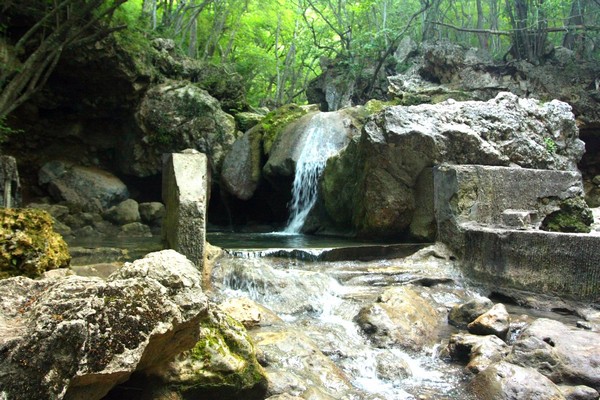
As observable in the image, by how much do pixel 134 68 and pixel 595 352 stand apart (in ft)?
42.1

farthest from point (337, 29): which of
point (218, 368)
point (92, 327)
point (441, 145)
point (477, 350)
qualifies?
point (92, 327)

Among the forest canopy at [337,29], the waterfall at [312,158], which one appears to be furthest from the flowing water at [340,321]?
the forest canopy at [337,29]

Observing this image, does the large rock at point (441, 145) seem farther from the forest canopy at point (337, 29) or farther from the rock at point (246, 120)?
the forest canopy at point (337, 29)

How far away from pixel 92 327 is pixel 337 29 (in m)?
23.9

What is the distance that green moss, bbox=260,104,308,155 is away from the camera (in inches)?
529

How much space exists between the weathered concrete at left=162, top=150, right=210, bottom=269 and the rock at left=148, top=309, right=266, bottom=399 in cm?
272

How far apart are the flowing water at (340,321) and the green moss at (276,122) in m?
6.85

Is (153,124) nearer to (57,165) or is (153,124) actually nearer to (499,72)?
(57,165)

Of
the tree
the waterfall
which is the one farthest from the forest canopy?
the waterfall

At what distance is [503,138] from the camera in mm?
8734

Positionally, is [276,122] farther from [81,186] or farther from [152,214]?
[81,186]

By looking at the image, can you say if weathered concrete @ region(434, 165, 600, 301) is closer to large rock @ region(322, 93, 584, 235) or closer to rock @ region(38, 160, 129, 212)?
large rock @ region(322, 93, 584, 235)

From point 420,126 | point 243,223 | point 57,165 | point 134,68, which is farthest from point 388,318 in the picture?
point 57,165

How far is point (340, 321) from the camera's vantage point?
534 cm
